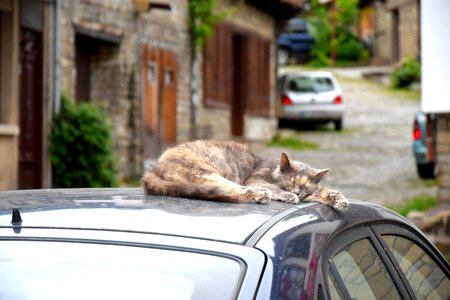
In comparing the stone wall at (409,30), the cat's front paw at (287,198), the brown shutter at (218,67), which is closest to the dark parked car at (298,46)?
the stone wall at (409,30)

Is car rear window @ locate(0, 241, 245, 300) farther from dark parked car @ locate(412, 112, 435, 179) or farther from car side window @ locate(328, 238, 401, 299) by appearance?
dark parked car @ locate(412, 112, 435, 179)

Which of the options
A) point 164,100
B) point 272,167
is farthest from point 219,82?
point 272,167

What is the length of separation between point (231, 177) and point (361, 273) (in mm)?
1092

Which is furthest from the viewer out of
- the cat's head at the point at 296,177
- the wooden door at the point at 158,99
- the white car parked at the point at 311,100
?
the white car parked at the point at 311,100

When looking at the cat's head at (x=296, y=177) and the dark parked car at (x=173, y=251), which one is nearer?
the dark parked car at (x=173, y=251)

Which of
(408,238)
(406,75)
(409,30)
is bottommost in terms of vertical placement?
(408,238)

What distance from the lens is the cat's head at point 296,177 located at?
4.32m

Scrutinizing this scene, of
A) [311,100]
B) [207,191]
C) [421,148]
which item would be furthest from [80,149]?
[311,100]

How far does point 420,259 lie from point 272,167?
32.3 inches

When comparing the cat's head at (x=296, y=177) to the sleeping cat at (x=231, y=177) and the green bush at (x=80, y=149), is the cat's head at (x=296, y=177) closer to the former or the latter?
the sleeping cat at (x=231, y=177)

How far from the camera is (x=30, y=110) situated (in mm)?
14508

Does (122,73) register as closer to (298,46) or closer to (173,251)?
(173,251)

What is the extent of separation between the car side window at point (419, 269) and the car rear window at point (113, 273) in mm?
1252

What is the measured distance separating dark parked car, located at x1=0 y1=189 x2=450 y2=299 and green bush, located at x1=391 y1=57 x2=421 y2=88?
33.9 m
